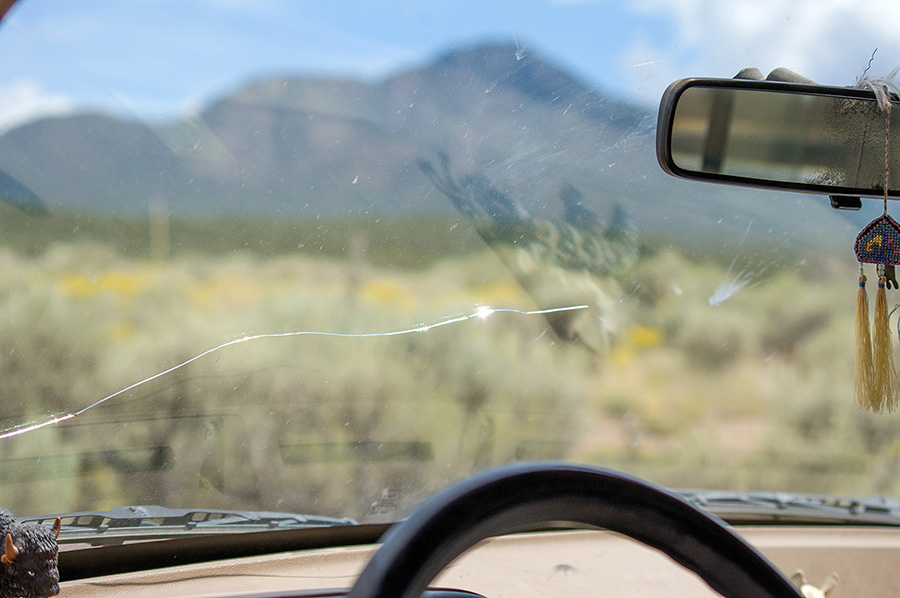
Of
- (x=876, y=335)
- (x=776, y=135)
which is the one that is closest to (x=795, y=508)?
(x=876, y=335)

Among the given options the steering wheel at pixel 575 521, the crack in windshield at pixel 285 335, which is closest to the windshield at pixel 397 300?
the crack in windshield at pixel 285 335

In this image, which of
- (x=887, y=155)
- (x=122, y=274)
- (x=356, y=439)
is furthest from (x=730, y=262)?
(x=122, y=274)

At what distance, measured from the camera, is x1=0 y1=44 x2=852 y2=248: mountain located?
2.46 metres

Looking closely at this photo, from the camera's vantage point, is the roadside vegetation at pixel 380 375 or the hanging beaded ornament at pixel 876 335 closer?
the hanging beaded ornament at pixel 876 335

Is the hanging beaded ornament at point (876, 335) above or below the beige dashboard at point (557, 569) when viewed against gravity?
above

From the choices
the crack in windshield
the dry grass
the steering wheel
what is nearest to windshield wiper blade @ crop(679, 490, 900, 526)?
the dry grass

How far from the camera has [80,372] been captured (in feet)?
7.39

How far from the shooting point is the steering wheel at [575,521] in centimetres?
89

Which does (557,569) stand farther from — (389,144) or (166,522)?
(389,144)

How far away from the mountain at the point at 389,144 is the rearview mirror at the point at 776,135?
875 mm

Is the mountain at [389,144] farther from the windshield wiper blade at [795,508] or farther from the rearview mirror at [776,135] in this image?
the windshield wiper blade at [795,508]

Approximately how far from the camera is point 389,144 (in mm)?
2658

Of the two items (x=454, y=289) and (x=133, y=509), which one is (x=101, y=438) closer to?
(x=133, y=509)

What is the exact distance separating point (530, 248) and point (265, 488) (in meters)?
1.37
